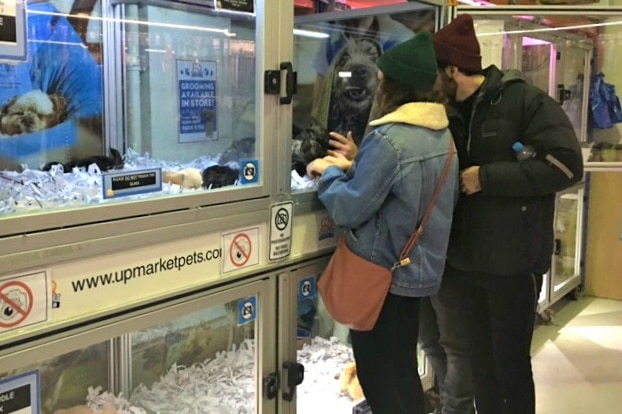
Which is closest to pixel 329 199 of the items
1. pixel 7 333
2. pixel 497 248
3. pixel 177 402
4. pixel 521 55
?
pixel 497 248

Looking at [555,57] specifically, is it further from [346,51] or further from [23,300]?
[23,300]

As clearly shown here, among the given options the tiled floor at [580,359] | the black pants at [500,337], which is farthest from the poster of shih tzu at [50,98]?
the tiled floor at [580,359]

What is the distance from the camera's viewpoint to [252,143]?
6.37 feet

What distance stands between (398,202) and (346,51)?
1065 mm

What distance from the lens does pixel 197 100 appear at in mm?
2004

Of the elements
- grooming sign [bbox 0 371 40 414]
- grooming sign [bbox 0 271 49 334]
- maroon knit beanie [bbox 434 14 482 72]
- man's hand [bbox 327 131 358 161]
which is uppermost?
maroon knit beanie [bbox 434 14 482 72]

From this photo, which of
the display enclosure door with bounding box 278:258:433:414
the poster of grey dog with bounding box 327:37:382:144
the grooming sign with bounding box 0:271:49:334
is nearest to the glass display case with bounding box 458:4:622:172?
the poster of grey dog with bounding box 327:37:382:144

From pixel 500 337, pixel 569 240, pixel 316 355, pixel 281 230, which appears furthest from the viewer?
pixel 569 240

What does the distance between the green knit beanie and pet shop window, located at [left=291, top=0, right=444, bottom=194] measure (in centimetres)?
74

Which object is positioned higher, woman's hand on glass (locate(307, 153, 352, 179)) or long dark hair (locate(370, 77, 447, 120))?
long dark hair (locate(370, 77, 447, 120))

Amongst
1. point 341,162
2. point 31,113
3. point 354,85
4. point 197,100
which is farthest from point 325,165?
point 31,113

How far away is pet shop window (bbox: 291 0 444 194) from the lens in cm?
266

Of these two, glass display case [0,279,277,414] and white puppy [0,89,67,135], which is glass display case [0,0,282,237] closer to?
white puppy [0,89,67,135]

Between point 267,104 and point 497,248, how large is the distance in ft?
2.78
